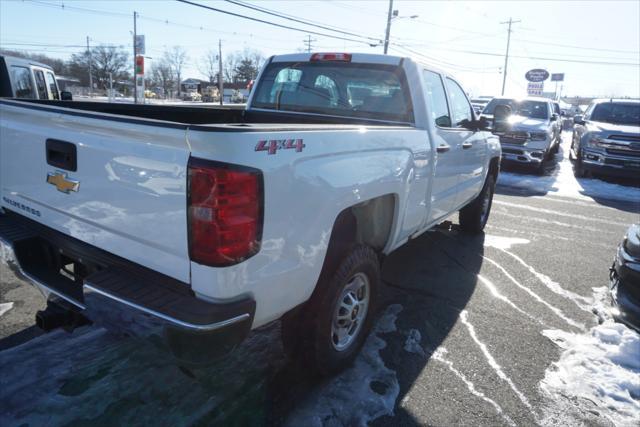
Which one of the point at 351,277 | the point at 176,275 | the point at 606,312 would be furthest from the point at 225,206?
the point at 606,312

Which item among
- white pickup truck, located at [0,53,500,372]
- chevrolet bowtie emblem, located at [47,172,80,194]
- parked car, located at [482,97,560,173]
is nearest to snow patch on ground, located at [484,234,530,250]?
white pickup truck, located at [0,53,500,372]

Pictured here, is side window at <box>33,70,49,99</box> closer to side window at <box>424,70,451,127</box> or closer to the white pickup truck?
the white pickup truck

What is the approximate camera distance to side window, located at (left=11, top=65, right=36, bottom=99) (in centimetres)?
820

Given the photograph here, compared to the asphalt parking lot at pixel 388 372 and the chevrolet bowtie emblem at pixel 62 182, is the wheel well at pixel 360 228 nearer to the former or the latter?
the asphalt parking lot at pixel 388 372

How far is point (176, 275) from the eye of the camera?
6.31 ft

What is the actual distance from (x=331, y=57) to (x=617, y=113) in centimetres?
1074

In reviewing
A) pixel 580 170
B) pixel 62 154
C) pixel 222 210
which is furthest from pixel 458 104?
pixel 580 170

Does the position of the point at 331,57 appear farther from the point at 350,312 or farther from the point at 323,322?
the point at 323,322

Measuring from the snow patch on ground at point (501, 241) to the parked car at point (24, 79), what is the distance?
8453 mm

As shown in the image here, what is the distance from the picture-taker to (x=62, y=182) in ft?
7.34

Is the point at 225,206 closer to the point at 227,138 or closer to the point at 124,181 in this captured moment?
the point at 227,138

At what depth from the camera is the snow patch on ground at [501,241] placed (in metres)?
5.77

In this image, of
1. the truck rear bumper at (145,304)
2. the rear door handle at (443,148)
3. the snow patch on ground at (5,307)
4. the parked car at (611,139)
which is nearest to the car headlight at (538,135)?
the parked car at (611,139)

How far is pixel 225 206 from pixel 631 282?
130 inches
